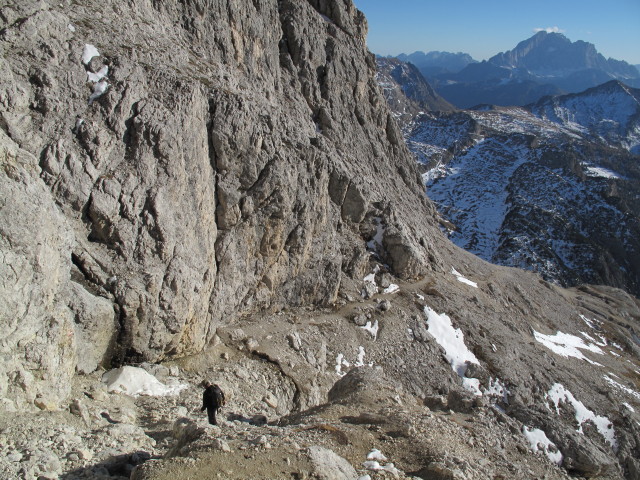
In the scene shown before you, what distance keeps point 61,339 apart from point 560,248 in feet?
444

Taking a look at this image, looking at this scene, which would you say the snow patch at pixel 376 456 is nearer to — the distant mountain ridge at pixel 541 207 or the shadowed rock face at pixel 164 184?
the shadowed rock face at pixel 164 184

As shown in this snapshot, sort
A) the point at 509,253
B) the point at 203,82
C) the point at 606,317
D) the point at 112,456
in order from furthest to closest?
the point at 509,253, the point at 606,317, the point at 203,82, the point at 112,456

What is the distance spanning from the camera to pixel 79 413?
14.5 m

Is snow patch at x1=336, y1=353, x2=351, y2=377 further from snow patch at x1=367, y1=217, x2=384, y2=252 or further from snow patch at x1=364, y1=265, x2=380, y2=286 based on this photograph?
snow patch at x1=367, y1=217, x2=384, y2=252

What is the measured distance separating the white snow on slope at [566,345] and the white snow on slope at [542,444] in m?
27.8

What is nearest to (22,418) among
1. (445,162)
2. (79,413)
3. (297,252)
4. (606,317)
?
(79,413)

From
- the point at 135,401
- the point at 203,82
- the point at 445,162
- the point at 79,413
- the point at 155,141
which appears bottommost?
the point at 135,401

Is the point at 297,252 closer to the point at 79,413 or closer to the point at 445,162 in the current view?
the point at 79,413

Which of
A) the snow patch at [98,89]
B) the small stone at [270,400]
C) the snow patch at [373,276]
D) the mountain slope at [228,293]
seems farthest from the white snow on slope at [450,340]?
the snow patch at [98,89]

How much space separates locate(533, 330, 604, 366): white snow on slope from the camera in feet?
169

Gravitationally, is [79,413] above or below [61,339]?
below

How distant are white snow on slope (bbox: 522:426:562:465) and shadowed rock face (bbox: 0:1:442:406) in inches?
723

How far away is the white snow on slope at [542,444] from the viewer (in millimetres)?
24406

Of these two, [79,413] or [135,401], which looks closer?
[79,413]
